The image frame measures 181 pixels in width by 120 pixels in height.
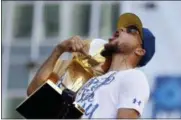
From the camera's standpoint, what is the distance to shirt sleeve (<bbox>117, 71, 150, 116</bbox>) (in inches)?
146

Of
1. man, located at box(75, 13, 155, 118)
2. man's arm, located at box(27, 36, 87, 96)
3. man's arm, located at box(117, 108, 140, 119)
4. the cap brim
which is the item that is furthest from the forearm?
man's arm, located at box(117, 108, 140, 119)

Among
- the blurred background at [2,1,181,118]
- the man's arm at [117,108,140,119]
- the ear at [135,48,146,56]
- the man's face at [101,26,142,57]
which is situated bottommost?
the blurred background at [2,1,181,118]

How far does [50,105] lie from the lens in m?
3.65

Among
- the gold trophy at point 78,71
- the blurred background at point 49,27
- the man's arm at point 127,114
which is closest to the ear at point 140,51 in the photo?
the gold trophy at point 78,71

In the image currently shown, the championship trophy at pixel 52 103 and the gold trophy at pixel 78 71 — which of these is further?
the gold trophy at pixel 78 71

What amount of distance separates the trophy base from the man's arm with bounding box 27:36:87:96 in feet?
0.73

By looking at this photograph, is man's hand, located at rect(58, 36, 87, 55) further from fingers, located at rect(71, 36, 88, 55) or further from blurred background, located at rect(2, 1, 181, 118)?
blurred background, located at rect(2, 1, 181, 118)

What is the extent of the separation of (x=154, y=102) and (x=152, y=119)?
2.45ft

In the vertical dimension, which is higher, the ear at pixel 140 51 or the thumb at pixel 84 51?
the ear at pixel 140 51

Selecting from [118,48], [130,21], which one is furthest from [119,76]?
[130,21]

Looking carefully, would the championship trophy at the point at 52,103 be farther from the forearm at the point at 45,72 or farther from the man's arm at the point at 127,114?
the man's arm at the point at 127,114

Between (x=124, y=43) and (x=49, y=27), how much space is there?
7.80m

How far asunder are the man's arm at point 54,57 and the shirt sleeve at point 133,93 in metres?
0.25

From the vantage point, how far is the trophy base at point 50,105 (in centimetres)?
362
